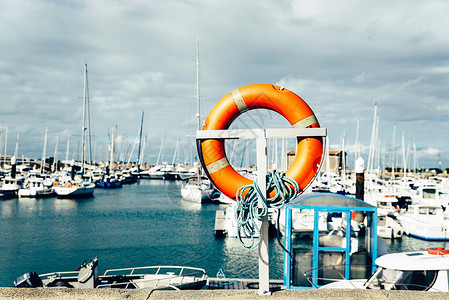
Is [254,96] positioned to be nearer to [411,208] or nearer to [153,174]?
[411,208]

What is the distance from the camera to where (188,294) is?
3.96 metres

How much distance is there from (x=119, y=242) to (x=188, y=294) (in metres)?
17.0

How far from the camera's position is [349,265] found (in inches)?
251

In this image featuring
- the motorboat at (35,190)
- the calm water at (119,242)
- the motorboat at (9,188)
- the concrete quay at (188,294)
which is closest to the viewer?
the concrete quay at (188,294)

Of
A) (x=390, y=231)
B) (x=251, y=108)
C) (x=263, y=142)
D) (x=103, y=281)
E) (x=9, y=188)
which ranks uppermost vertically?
(x=251, y=108)

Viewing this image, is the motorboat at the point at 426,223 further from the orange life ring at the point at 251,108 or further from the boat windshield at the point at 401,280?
the orange life ring at the point at 251,108

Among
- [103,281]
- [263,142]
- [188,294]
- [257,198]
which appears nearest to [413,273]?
[257,198]

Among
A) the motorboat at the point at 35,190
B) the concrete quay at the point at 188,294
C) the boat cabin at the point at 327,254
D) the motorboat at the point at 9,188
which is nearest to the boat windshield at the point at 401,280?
the boat cabin at the point at 327,254

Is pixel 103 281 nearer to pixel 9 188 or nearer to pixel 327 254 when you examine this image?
pixel 327 254

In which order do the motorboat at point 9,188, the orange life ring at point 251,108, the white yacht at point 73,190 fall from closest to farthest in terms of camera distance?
the orange life ring at point 251,108
the white yacht at point 73,190
the motorboat at point 9,188

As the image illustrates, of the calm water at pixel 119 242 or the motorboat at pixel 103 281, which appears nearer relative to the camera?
the motorboat at pixel 103 281

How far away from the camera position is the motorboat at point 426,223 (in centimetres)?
1896

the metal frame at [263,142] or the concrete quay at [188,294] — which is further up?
the metal frame at [263,142]

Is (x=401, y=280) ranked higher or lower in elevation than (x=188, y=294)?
lower
